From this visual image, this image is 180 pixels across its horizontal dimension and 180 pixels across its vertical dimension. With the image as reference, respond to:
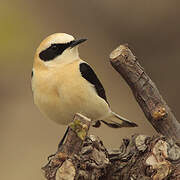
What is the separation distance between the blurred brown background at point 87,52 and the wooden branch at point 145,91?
2.89 metres

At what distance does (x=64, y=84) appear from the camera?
3.72m

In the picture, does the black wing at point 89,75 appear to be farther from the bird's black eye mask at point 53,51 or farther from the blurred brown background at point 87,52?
the blurred brown background at point 87,52

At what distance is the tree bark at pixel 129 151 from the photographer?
9.83ft

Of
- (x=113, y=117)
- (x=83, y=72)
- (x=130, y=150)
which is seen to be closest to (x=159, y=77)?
(x=113, y=117)

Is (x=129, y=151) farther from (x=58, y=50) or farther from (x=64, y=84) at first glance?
(x=58, y=50)

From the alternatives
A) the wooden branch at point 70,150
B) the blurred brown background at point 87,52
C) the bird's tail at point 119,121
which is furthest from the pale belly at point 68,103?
the blurred brown background at point 87,52

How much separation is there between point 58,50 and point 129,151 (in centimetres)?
106

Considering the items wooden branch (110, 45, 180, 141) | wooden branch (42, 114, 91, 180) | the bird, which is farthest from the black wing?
wooden branch (42, 114, 91, 180)

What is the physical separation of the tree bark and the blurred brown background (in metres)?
2.93

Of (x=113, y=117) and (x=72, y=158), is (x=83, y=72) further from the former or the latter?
(x=72, y=158)

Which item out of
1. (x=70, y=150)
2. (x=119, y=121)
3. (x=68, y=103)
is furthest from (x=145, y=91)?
(x=119, y=121)

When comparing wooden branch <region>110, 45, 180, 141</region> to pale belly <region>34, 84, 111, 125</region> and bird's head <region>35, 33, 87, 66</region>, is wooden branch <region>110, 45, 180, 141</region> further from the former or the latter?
bird's head <region>35, 33, 87, 66</region>

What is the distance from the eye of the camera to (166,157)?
3.02 metres

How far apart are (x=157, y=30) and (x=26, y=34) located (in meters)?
1.55
